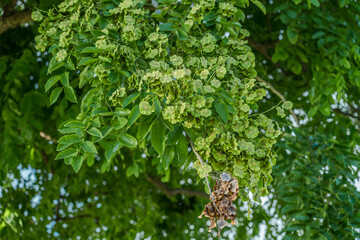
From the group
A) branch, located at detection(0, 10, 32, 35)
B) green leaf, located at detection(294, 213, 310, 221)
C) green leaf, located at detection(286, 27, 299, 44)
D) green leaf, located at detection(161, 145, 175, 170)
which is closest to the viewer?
green leaf, located at detection(161, 145, 175, 170)

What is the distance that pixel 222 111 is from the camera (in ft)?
3.65

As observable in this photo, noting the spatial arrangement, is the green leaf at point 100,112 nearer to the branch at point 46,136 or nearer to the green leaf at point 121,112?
the green leaf at point 121,112

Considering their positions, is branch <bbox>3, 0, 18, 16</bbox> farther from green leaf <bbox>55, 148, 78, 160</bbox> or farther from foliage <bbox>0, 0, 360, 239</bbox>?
green leaf <bbox>55, 148, 78, 160</bbox>

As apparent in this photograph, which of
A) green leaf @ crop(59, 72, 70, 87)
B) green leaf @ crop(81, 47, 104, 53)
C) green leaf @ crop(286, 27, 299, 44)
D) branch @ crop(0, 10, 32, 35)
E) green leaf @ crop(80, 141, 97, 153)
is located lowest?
green leaf @ crop(286, 27, 299, 44)

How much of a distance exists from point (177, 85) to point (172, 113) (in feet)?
0.21

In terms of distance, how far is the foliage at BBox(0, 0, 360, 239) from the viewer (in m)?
1.13

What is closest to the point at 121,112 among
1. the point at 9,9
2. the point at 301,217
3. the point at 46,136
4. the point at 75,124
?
the point at 75,124

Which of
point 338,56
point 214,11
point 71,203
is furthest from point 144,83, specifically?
point 71,203

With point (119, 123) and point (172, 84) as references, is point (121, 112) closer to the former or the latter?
point (119, 123)

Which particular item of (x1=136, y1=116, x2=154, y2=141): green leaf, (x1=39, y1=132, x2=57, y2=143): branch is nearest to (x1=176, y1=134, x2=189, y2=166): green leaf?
(x1=136, y1=116, x2=154, y2=141): green leaf

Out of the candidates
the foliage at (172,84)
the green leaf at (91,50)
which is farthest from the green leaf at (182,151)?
the green leaf at (91,50)

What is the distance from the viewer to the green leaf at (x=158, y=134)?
3.70 ft

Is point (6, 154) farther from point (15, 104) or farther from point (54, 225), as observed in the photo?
point (54, 225)

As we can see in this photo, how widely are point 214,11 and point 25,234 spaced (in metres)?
1.87
